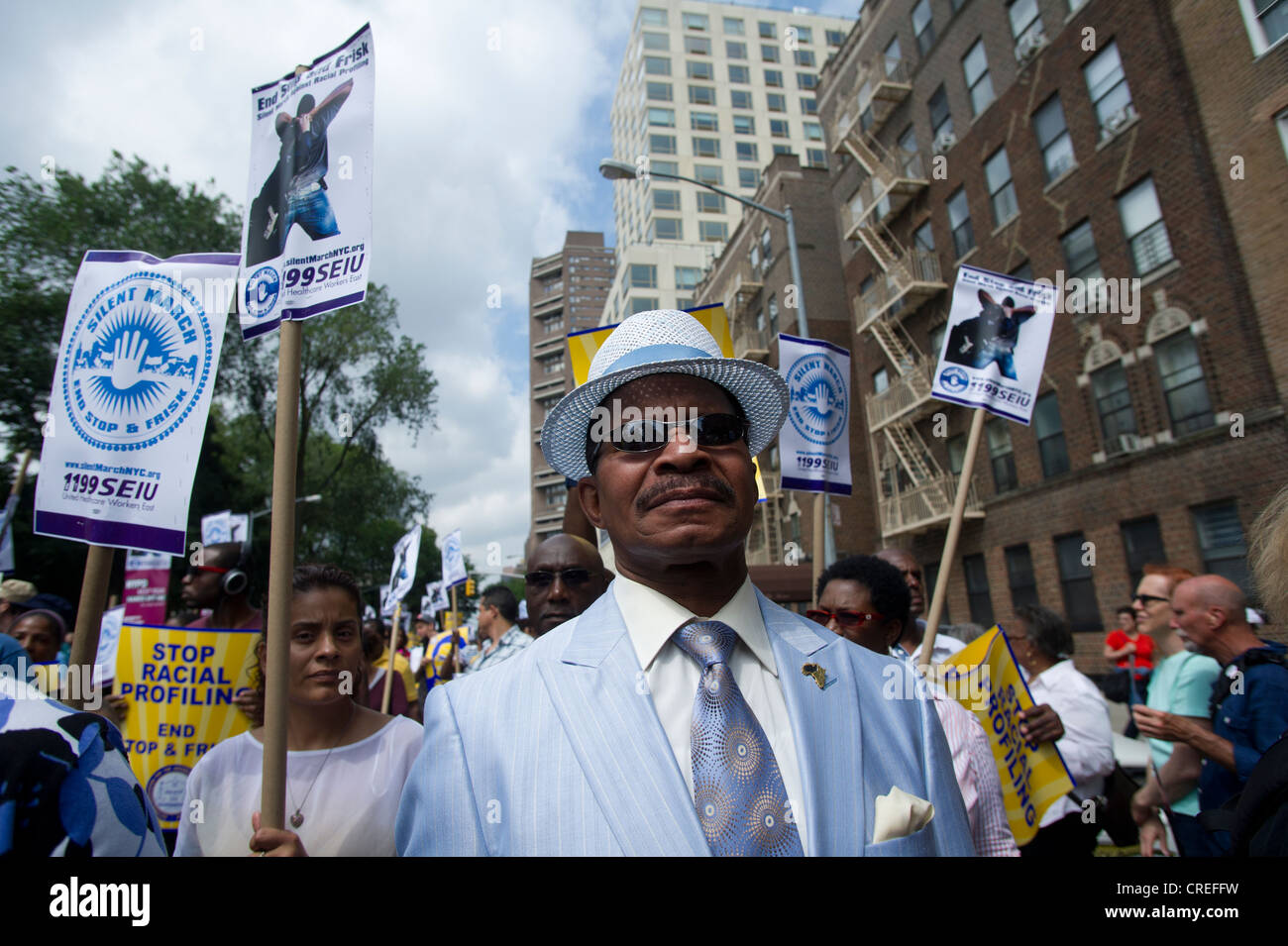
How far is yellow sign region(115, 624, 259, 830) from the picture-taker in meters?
3.07

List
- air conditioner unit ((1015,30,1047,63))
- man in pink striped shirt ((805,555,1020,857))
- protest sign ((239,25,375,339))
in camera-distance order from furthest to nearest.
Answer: air conditioner unit ((1015,30,1047,63)), man in pink striped shirt ((805,555,1020,857)), protest sign ((239,25,375,339))

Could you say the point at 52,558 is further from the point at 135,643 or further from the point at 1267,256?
the point at 1267,256

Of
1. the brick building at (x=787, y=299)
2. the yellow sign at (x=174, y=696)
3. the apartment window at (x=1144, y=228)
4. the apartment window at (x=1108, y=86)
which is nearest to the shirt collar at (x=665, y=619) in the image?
the yellow sign at (x=174, y=696)

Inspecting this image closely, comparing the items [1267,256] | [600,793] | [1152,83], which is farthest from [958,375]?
[1152,83]

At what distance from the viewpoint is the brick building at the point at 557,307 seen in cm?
8669

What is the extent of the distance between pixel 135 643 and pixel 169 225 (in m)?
28.7

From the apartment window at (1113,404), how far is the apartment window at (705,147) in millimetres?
45080

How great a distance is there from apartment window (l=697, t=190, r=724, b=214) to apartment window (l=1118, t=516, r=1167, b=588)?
150 feet

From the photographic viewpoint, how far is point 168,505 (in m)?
2.45

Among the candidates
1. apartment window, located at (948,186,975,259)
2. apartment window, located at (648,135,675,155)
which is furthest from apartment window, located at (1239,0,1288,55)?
apartment window, located at (648,135,675,155)

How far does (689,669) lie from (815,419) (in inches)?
Result: 143

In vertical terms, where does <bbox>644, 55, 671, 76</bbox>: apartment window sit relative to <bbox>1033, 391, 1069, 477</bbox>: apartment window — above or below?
above

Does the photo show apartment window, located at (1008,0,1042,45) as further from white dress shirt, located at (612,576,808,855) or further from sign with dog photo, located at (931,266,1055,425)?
white dress shirt, located at (612,576,808,855)

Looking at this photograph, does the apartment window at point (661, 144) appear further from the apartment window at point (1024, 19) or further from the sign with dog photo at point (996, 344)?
the sign with dog photo at point (996, 344)
